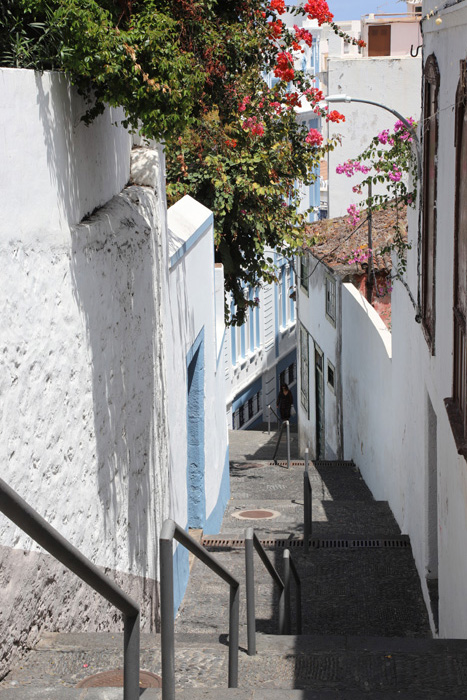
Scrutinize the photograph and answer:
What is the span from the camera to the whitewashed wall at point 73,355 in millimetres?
4211

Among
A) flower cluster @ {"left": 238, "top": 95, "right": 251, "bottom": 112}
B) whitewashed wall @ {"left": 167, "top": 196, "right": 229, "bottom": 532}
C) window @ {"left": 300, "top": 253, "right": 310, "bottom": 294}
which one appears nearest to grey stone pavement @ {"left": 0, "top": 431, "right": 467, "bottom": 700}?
whitewashed wall @ {"left": 167, "top": 196, "right": 229, "bottom": 532}

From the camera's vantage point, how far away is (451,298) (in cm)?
631

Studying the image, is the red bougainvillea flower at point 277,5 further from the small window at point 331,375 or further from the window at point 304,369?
the window at point 304,369

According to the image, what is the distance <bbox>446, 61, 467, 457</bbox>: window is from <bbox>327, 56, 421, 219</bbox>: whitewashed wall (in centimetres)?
2486

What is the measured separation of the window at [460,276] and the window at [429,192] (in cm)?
167

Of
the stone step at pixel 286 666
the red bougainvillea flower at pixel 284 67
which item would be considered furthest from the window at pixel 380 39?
the stone step at pixel 286 666

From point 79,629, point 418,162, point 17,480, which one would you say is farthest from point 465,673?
point 418,162

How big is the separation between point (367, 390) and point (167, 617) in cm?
1126

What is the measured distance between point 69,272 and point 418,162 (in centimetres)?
495

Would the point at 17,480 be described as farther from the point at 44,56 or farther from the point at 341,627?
the point at 341,627

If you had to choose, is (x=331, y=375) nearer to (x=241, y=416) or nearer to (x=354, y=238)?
(x=354, y=238)

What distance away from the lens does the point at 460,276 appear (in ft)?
18.6

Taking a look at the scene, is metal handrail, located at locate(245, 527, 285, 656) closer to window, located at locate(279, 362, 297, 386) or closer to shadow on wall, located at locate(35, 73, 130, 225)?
shadow on wall, located at locate(35, 73, 130, 225)

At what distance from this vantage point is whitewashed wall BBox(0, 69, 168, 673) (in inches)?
166
